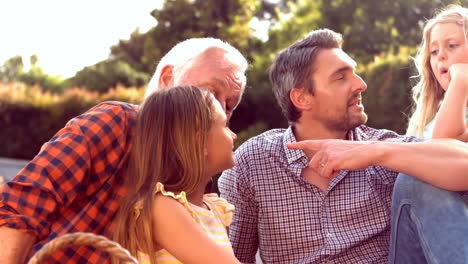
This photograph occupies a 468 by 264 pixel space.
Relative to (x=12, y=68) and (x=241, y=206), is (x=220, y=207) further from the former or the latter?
(x=12, y=68)

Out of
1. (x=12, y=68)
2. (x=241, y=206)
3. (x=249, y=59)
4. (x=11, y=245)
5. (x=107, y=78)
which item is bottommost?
(x=12, y=68)

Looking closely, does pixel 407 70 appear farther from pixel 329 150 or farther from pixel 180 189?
pixel 180 189

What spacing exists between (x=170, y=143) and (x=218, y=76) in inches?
22.4

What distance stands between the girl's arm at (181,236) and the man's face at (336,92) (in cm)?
121

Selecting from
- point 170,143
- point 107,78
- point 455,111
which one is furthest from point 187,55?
point 107,78

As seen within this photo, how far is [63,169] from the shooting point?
2256 millimetres

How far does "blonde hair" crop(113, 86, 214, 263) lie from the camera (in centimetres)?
237

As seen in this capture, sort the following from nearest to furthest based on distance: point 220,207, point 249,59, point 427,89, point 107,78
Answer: point 220,207
point 427,89
point 249,59
point 107,78

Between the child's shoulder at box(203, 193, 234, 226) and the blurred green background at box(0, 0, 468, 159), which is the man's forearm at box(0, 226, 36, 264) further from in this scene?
the blurred green background at box(0, 0, 468, 159)

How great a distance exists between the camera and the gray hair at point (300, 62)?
3445 millimetres

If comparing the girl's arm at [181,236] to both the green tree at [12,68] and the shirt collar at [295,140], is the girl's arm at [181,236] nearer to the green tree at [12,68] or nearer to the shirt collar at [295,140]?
the shirt collar at [295,140]

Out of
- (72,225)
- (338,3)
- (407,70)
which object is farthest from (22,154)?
(72,225)

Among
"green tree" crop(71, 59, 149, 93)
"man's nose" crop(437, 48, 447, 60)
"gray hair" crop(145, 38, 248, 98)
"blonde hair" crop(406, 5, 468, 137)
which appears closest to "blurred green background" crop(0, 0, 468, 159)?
"green tree" crop(71, 59, 149, 93)

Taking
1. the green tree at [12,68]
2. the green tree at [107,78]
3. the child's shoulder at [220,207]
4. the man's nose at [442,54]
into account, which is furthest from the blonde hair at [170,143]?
the green tree at [12,68]
